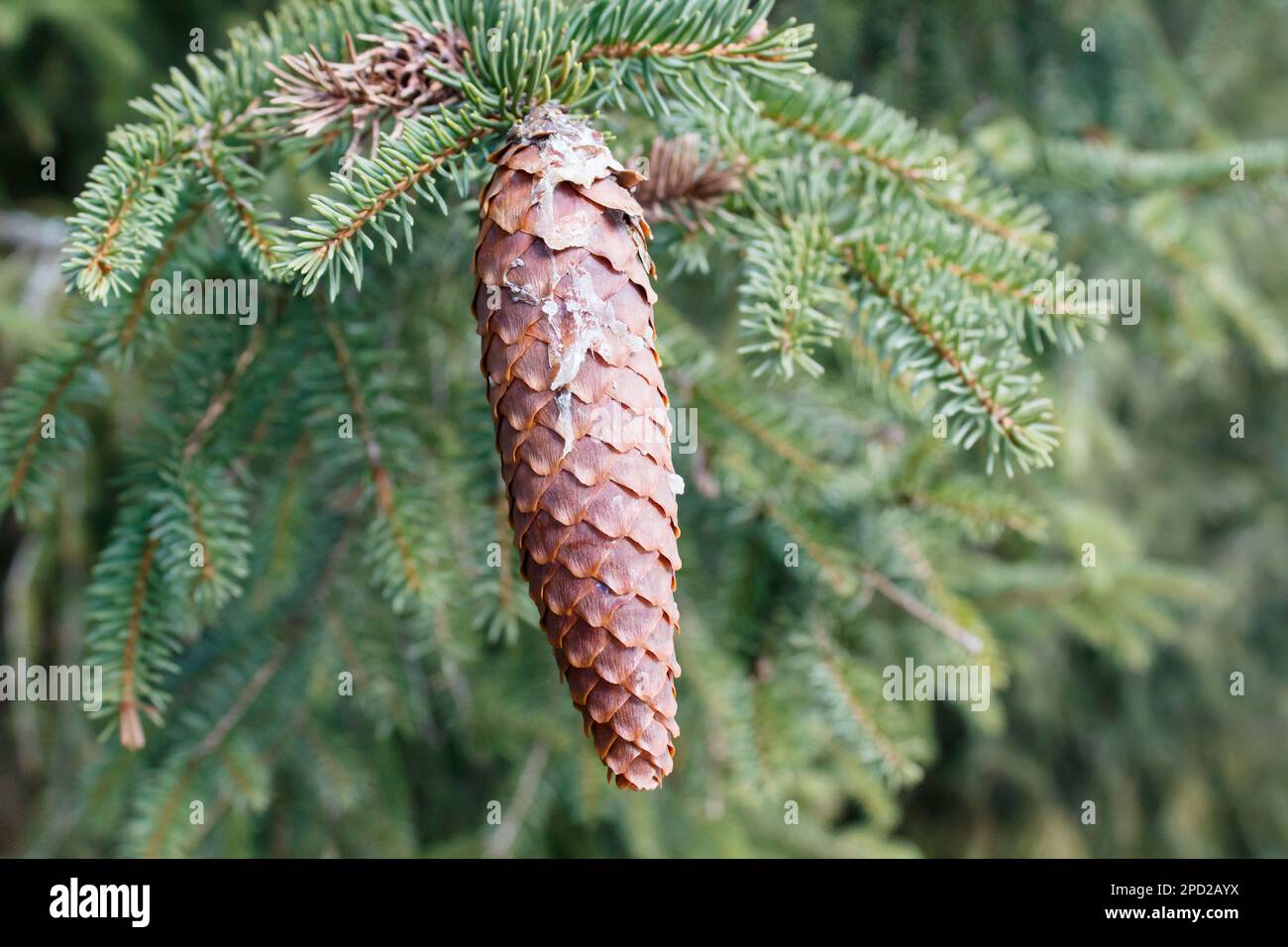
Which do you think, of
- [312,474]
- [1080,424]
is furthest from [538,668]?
[1080,424]

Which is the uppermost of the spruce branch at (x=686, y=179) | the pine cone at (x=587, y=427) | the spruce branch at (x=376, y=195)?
the spruce branch at (x=686, y=179)

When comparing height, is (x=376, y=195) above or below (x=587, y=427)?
above

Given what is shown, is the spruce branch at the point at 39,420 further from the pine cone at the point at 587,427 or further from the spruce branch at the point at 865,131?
the spruce branch at the point at 865,131

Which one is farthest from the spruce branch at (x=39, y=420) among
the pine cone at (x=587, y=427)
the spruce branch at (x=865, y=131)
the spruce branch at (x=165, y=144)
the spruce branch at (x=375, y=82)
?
the spruce branch at (x=865, y=131)

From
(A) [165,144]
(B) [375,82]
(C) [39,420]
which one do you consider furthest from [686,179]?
(C) [39,420]

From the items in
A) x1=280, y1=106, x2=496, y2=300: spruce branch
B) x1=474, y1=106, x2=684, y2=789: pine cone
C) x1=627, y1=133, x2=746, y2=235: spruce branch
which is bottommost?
x1=474, y1=106, x2=684, y2=789: pine cone

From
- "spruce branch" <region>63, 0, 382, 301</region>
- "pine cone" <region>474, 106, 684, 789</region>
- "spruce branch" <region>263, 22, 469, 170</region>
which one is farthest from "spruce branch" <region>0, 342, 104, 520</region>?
"pine cone" <region>474, 106, 684, 789</region>

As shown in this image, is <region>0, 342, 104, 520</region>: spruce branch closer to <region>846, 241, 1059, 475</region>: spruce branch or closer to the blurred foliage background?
the blurred foliage background

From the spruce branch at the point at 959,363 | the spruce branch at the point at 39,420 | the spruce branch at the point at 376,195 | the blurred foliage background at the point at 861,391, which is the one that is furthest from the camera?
the blurred foliage background at the point at 861,391

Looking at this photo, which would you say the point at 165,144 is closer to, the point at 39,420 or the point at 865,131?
the point at 39,420

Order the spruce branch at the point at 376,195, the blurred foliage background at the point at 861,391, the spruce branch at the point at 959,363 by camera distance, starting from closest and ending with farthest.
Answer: the spruce branch at the point at 376,195, the spruce branch at the point at 959,363, the blurred foliage background at the point at 861,391
